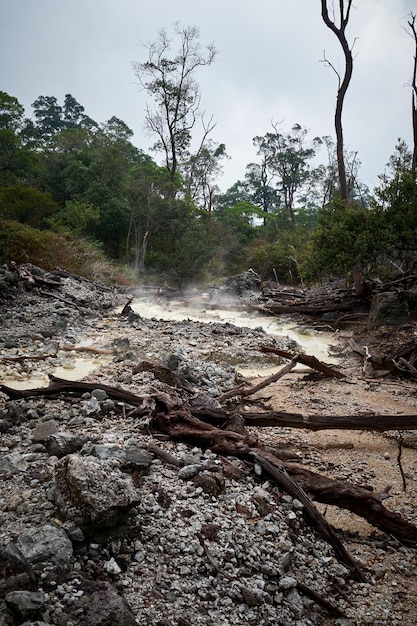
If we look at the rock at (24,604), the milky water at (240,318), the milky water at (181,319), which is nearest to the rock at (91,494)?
the rock at (24,604)

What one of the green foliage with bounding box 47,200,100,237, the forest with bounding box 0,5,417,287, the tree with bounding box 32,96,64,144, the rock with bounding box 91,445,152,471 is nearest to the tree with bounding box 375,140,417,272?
the forest with bounding box 0,5,417,287

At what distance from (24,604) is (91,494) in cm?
59

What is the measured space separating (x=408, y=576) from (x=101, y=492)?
1.93m

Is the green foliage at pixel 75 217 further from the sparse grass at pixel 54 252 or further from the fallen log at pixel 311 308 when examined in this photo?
the fallen log at pixel 311 308

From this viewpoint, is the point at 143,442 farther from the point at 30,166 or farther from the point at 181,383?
the point at 30,166

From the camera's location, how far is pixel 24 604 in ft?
5.40

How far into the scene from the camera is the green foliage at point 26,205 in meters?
17.7

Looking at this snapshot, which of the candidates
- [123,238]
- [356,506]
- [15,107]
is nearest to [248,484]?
[356,506]

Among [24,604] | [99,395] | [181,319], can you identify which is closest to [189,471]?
[24,604]

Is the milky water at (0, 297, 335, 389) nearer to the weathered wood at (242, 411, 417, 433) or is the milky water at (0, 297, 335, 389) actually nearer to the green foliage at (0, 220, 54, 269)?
the weathered wood at (242, 411, 417, 433)

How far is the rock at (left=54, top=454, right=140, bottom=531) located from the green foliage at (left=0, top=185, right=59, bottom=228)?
662 inches

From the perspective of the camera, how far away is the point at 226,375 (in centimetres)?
Answer: 636

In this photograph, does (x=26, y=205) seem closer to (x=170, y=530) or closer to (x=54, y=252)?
(x=54, y=252)

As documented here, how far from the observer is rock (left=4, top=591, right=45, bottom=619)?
1635 millimetres
